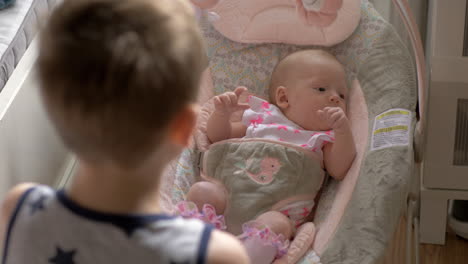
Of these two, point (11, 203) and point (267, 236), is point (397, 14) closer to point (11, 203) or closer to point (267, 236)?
point (267, 236)

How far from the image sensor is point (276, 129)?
1724 millimetres

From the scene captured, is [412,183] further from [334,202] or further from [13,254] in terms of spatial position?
[13,254]

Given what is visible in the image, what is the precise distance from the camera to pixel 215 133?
1756mm

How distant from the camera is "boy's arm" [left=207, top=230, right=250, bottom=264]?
0.65 meters

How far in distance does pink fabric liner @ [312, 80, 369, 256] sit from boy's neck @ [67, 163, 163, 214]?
757 mm

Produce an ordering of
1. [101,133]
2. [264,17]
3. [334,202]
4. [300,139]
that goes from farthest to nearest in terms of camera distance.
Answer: [264,17]
[300,139]
[334,202]
[101,133]

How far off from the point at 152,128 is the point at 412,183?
105 centimetres

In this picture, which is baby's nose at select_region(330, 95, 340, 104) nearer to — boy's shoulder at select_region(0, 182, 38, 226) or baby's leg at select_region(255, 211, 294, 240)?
baby's leg at select_region(255, 211, 294, 240)

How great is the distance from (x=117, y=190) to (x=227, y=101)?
3.37 ft

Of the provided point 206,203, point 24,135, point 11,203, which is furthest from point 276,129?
point 11,203

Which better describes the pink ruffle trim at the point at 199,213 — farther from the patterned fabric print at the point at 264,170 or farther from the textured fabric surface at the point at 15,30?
the textured fabric surface at the point at 15,30

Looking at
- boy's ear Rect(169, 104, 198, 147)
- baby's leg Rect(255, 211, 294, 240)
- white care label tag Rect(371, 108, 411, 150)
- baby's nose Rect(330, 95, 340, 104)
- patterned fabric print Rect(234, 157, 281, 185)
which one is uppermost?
boy's ear Rect(169, 104, 198, 147)

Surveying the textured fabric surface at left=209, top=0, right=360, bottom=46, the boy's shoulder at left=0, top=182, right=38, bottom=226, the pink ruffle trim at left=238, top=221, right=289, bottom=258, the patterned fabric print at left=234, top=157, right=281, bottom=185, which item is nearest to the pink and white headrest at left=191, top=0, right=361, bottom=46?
the textured fabric surface at left=209, top=0, right=360, bottom=46

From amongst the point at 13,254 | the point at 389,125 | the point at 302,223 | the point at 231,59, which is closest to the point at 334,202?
the point at 302,223
